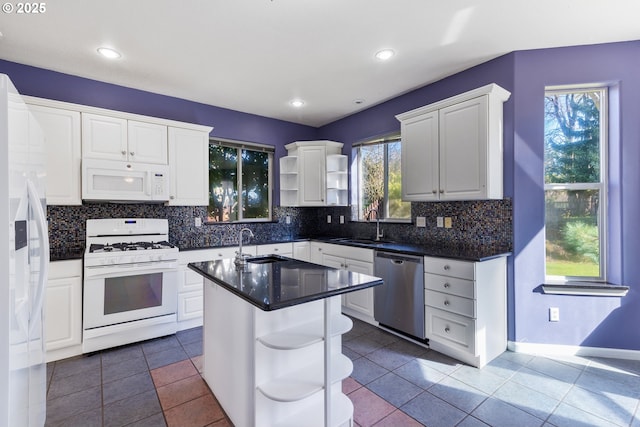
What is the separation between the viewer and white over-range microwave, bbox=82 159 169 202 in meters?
2.87

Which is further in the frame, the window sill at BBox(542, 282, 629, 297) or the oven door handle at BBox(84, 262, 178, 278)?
the oven door handle at BBox(84, 262, 178, 278)

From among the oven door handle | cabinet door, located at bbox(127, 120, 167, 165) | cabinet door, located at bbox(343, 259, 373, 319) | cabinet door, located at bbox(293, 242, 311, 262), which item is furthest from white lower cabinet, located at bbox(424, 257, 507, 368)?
cabinet door, located at bbox(127, 120, 167, 165)

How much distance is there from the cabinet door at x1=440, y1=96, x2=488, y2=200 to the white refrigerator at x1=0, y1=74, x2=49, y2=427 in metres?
2.95

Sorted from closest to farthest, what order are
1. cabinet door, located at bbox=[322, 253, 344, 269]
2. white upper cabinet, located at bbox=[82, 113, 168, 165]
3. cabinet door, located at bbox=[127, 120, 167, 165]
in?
white upper cabinet, located at bbox=[82, 113, 168, 165]
cabinet door, located at bbox=[127, 120, 167, 165]
cabinet door, located at bbox=[322, 253, 344, 269]

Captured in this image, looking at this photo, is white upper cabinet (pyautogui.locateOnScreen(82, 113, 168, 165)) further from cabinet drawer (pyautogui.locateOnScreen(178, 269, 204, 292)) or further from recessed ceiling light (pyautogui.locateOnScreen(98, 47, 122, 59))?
cabinet drawer (pyautogui.locateOnScreen(178, 269, 204, 292))

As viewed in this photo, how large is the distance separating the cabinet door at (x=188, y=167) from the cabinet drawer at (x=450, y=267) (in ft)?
8.57

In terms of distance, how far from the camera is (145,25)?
2258 mm

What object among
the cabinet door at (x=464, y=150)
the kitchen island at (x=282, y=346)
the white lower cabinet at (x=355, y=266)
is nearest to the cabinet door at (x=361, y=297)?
the white lower cabinet at (x=355, y=266)

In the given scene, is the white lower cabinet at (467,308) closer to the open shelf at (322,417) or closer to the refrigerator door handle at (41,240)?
the open shelf at (322,417)

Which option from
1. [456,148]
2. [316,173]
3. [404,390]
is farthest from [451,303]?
[316,173]

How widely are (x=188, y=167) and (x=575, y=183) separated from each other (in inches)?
155

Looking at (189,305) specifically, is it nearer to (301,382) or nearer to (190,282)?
(190,282)

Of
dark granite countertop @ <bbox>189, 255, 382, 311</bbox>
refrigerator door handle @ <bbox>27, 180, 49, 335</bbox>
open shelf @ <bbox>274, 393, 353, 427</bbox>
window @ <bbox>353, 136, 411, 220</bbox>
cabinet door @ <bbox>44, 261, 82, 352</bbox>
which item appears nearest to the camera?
refrigerator door handle @ <bbox>27, 180, 49, 335</bbox>

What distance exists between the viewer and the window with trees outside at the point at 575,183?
265cm
